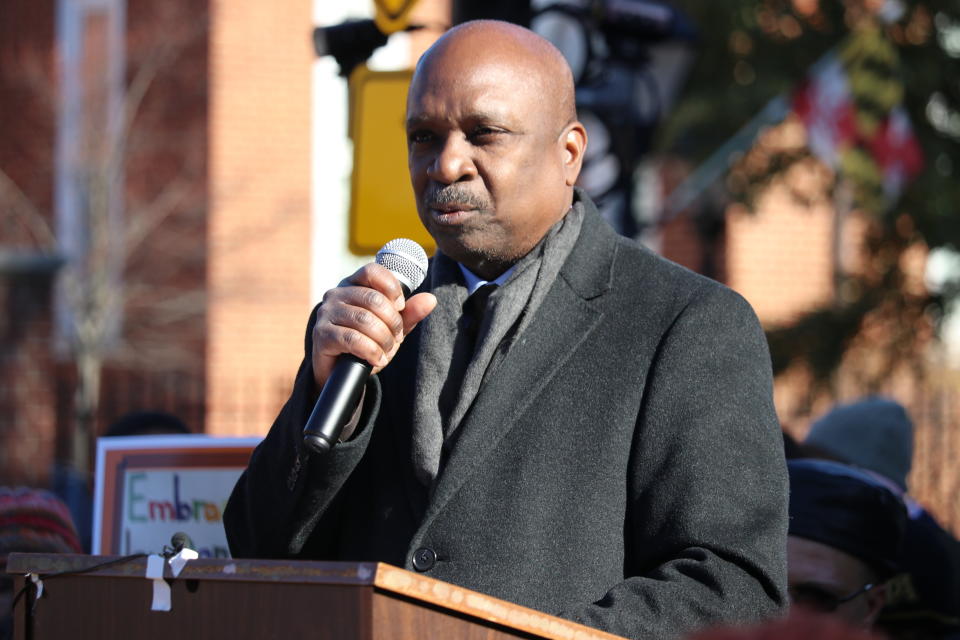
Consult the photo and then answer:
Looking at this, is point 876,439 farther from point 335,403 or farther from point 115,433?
point 335,403

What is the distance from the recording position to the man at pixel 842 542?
3.83 metres

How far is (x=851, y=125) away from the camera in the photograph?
9148 millimetres

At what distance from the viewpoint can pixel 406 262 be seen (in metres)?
2.59

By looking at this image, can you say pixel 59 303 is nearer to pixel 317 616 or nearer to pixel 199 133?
pixel 199 133

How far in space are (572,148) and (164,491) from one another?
5.58 ft

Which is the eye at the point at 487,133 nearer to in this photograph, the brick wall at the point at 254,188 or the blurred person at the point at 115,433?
the blurred person at the point at 115,433

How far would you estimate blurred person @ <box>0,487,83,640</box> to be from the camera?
3840 mm

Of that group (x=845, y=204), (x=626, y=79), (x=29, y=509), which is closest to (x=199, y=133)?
(x=845, y=204)

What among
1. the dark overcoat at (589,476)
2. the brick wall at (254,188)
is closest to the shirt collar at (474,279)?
the dark overcoat at (589,476)

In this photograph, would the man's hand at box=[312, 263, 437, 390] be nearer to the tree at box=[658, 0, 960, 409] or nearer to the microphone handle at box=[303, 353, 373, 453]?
the microphone handle at box=[303, 353, 373, 453]

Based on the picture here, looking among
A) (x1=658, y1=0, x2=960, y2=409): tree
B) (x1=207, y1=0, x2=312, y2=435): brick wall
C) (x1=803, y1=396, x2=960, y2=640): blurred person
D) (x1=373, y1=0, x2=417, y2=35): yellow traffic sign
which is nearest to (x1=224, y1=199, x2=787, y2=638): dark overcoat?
(x1=803, y1=396, x2=960, y2=640): blurred person

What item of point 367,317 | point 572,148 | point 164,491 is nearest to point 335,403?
point 367,317

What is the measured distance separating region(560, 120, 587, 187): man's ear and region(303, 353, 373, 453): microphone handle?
0.65m

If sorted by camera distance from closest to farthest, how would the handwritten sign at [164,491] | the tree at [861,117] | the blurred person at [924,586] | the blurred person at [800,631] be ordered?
the blurred person at [800,631]
the handwritten sign at [164,491]
the blurred person at [924,586]
the tree at [861,117]
